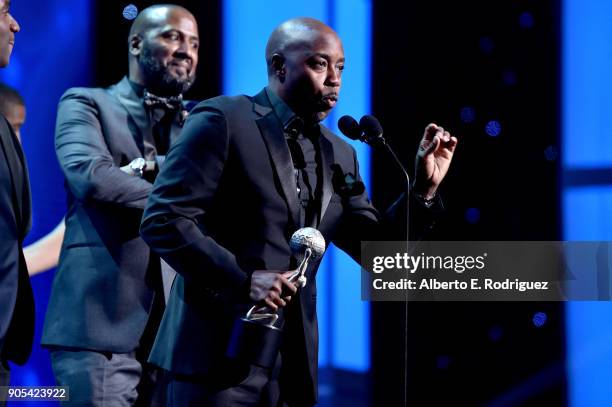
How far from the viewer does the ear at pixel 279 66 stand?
2545 millimetres

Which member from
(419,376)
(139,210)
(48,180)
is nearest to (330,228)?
(139,210)

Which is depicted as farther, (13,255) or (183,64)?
(183,64)

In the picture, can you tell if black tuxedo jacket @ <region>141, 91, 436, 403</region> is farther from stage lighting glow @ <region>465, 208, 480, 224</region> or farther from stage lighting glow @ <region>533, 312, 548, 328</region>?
stage lighting glow @ <region>533, 312, 548, 328</region>

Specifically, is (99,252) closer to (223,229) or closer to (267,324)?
(223,229)

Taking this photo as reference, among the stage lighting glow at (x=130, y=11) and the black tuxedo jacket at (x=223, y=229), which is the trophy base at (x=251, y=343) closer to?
the black tuxedo jacket at (x=223, y=229)

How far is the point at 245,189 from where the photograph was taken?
2.40 meters

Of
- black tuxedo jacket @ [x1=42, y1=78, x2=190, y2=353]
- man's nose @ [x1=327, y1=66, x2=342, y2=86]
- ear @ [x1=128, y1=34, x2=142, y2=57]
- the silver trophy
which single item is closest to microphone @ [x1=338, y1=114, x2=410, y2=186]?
man's nose @ [x1=327, y1=66, x2=342, y2=86]

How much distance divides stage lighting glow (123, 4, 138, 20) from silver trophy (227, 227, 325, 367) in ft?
7.77

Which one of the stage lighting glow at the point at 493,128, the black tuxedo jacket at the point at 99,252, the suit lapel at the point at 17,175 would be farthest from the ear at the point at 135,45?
the stage lighting glow at the point at 493,128

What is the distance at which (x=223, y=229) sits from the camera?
7.93 ft

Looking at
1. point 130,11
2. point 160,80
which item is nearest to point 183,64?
point 160,80

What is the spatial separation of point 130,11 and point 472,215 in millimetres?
1776

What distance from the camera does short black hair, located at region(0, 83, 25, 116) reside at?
422 cm

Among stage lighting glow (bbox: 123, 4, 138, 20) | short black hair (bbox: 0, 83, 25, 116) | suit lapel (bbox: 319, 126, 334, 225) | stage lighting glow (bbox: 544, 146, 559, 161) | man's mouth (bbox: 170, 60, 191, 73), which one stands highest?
stage lighting glow (bbox: 123, 4, 138, 20)
